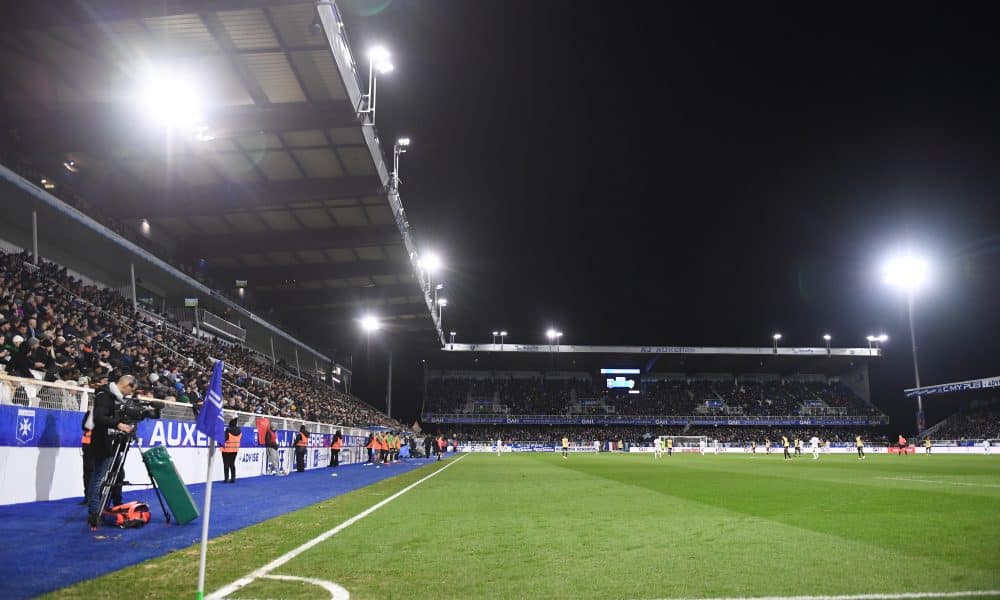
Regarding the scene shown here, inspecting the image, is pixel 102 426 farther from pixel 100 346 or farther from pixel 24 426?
pixel 100 346

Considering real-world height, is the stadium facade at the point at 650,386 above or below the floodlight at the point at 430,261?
below

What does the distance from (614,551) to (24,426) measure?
977 cm

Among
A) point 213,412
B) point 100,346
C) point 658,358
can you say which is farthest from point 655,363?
point 213,412

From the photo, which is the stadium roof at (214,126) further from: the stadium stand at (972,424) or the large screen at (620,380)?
the stadium stand at (972,424)

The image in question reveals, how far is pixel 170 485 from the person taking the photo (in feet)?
28.5

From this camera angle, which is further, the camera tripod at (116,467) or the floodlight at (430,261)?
the floodlight at (430,261)

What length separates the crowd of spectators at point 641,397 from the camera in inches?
2763

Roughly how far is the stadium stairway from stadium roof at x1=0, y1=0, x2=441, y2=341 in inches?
422

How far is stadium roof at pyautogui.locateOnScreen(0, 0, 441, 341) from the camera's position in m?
15.2

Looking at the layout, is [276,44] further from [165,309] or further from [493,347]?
[493,347]

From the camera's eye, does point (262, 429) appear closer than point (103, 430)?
No

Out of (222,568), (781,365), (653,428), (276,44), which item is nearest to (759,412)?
(781,365)

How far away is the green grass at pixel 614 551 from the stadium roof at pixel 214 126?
37.9 ft

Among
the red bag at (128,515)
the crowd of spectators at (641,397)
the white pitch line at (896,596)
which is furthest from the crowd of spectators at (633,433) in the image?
the white pitch line at (896,596)
